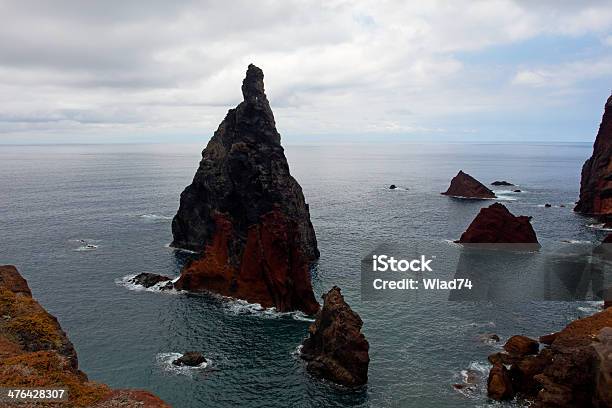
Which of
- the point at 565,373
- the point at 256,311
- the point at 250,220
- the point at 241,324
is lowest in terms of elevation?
the point at 241,324

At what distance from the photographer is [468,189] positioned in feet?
612

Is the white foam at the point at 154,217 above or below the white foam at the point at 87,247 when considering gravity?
above

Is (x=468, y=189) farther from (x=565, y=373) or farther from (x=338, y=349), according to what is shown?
(x=565, y=373)

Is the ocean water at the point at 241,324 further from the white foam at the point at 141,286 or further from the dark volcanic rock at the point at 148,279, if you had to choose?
the dark volcanic rock at the point at 148,279

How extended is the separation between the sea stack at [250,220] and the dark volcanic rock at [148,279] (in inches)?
151

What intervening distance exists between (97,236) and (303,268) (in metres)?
67.1

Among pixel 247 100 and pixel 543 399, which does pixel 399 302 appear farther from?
pixel 247 100

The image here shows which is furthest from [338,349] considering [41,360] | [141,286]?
[141,286]

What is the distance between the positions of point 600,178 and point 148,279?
420 feet

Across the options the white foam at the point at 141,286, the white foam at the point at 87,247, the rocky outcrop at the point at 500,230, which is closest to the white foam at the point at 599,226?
the rocky outcrop at the point at 500,230

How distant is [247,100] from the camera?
335ft

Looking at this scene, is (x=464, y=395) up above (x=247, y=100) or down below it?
below

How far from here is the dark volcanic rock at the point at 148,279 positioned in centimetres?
8512

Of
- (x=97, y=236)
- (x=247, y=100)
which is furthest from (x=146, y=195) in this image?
(x=247, y=100)
